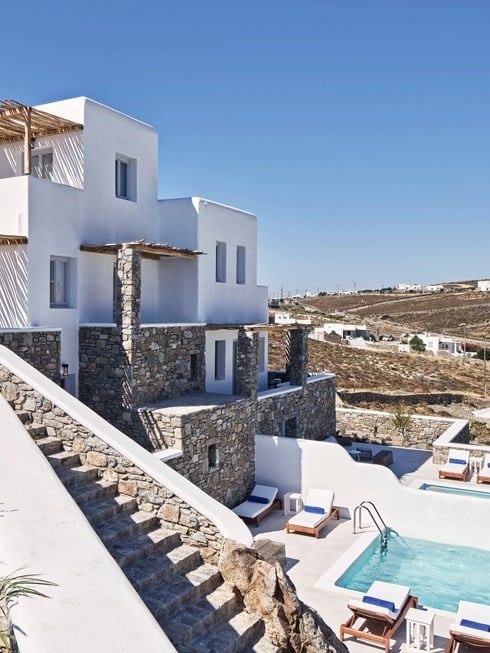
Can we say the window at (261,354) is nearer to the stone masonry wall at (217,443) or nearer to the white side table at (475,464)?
the stone masonry wall at (217,443)

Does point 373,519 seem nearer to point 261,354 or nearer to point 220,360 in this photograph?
point 220,360

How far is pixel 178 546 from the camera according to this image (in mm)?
7688

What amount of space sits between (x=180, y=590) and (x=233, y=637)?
819mm

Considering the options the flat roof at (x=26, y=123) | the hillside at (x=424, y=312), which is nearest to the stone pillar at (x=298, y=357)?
the flat roof at (x=26, y=123)

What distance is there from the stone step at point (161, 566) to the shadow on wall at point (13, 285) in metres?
9.18

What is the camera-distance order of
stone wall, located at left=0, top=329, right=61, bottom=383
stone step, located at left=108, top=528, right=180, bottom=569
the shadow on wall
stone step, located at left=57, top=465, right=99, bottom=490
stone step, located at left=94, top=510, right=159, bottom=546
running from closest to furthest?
stone step, located at left=108, top=528, right=180, bottom=569 < stone step, located at left=94, top=510, right=159, bottom=546 < stone step, located at left=57, top=465, right=99, bottom=490 < stone wall, located at left=0, top=329, right=61, bottom=383 < the shadow on wall

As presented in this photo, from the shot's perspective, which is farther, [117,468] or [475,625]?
[475,625]

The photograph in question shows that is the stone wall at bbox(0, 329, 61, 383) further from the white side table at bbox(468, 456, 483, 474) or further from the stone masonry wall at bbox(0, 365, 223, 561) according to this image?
the white side table at bbox(468, 456, 483, 474)

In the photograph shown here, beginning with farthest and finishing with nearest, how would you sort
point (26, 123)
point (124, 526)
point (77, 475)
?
point (26, 123) < point (77, 475) < point (124, 526)

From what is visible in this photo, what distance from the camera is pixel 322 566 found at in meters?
12.9

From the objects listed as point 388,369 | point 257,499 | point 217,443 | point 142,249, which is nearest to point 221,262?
point 142,249

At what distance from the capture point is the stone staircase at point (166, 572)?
20.6 ft

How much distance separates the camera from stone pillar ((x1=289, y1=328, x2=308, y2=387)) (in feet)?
72.8

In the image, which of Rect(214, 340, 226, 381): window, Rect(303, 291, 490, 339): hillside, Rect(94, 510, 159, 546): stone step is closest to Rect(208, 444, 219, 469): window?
Rect(214, 340, 226, 381): window
